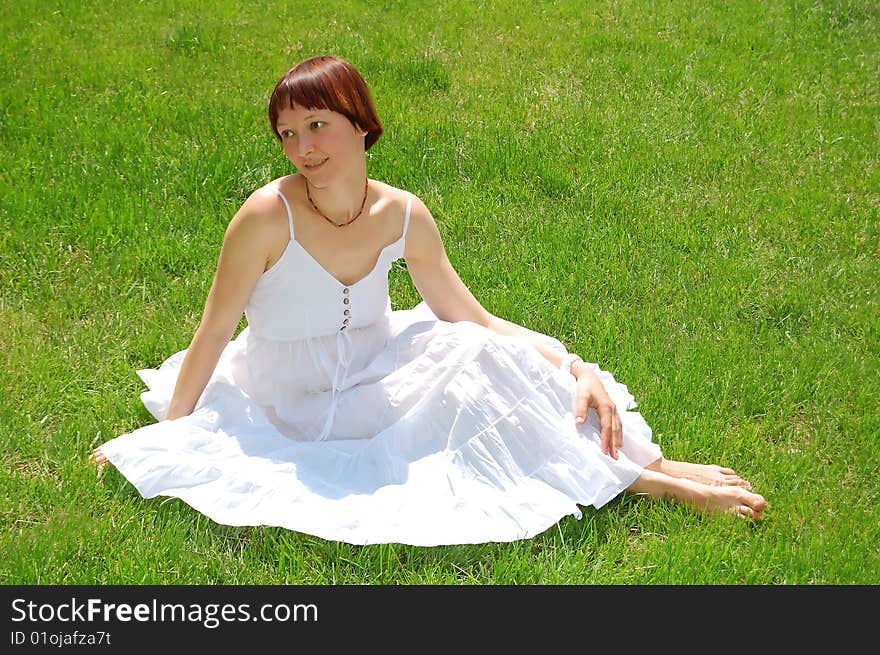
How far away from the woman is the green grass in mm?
127

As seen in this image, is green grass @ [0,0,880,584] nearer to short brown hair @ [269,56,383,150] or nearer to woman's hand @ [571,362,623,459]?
woman's hand @ [571,362,623,459]

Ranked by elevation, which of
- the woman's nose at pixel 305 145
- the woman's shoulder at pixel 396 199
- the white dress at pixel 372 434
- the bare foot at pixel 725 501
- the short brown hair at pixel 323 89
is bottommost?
the bare foot at pixel 725 501

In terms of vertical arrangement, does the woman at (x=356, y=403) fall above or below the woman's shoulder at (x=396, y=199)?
below

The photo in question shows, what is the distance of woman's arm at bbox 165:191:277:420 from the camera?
371cm

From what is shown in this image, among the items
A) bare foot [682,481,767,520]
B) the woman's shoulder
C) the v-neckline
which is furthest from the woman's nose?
bare foot [682,481,767,520]

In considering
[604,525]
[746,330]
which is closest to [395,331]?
[604,525]

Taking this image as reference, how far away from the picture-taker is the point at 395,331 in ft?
13.9

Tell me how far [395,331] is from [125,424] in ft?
3.82

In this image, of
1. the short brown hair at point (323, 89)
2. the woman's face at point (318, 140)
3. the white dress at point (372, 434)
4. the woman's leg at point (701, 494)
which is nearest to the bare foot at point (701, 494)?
the woman's leg at point (701, 494)

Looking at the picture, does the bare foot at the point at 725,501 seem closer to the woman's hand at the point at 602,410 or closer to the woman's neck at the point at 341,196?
the woman's hand at the point at 602,410

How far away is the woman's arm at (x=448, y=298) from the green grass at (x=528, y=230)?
1.41 ft

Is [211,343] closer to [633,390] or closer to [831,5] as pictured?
[633,390]

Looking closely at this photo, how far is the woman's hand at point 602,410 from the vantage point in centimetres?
386

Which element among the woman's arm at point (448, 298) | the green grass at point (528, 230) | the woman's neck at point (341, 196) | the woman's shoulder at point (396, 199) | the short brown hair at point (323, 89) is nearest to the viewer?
the short brown hair at point (323, 89)
